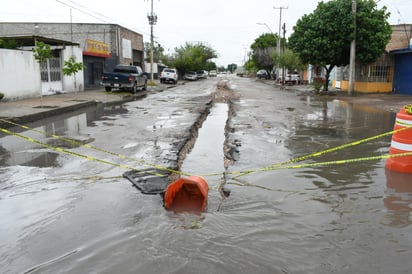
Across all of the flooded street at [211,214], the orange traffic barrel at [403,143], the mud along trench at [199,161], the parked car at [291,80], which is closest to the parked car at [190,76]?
the parked car at [291,80]

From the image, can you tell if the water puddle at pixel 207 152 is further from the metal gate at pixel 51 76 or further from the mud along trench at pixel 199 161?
the metal gate at pixel 51 76

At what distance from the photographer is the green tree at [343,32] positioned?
1067 inches

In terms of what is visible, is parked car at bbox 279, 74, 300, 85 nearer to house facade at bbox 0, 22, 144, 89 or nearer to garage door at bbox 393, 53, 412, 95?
house facade at bbox 0, 22, 144, 89

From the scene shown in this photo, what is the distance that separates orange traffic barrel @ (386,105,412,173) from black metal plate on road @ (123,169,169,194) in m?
3.85

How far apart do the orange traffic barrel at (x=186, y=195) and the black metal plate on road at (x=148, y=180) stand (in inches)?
20.5

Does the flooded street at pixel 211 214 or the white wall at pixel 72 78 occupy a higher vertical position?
the white wall at pixel 72 78

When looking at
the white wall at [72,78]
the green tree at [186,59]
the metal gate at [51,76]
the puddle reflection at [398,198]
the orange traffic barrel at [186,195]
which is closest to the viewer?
the puddle reflection at [398,198]

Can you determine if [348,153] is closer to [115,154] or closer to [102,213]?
[115,154]

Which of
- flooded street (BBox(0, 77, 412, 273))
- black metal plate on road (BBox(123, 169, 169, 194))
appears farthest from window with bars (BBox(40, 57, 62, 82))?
black metal plate on road (BBox(123, 169, 169, 194))

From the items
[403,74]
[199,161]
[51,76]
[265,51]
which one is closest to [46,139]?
[199,161]

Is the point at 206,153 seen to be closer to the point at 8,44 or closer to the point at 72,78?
the point at 8,44

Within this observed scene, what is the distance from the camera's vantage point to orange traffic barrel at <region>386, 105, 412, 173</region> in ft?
21.0

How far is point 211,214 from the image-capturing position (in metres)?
4.73

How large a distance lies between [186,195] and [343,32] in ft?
84.2
